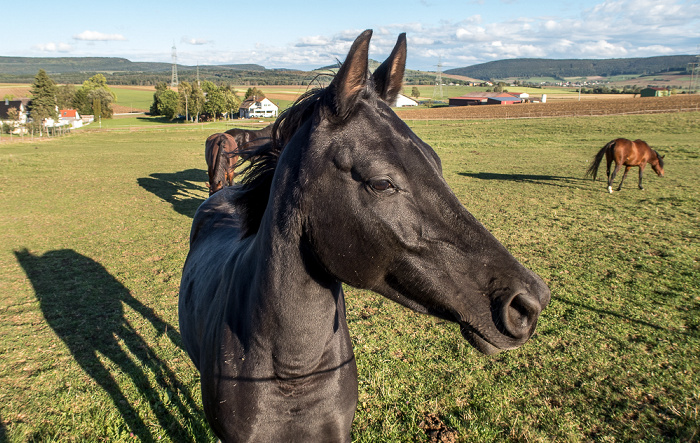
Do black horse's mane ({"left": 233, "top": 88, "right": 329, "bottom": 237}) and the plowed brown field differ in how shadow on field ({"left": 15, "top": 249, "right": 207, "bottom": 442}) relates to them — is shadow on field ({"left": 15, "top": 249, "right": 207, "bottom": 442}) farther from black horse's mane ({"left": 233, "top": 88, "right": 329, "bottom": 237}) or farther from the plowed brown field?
the plowed brown field

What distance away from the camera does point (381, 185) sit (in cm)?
145

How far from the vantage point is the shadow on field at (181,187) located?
39.5 ft

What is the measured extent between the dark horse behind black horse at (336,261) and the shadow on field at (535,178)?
14085 mm

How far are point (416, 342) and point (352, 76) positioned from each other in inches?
158

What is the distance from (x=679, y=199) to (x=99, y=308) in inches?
573

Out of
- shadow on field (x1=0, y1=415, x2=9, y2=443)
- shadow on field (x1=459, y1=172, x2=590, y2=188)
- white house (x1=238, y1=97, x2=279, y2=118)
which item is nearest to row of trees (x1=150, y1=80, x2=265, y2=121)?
white house (x1=238, y1=97, x2=279, y2=118)

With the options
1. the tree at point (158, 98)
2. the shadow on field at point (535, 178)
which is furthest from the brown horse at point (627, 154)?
the tree at point (158, 98)

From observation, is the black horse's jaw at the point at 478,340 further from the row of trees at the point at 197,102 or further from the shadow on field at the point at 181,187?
the row of trees at the point at 197,102

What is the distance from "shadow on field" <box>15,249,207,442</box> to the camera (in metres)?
3.72

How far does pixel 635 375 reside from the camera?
415 cm

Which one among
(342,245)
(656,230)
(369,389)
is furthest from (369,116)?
(656,230)

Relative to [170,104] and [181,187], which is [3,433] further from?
[170,104]

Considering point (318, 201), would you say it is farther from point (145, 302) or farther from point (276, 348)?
point (145, 302)

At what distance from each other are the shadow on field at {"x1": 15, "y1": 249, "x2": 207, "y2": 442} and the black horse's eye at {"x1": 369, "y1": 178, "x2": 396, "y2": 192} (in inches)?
119
